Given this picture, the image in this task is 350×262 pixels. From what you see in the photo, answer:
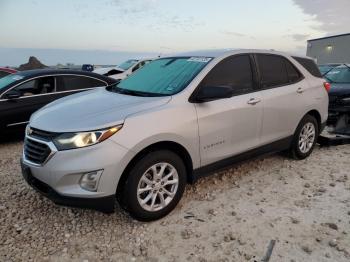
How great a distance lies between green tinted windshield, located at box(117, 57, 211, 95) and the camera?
3896mm

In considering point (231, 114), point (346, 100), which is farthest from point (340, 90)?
point (231, 114)

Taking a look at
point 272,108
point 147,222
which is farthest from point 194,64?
point 147,222

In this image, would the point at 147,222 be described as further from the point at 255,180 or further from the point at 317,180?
the point at 317,180

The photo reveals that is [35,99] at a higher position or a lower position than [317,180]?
higher

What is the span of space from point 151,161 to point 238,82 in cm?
163

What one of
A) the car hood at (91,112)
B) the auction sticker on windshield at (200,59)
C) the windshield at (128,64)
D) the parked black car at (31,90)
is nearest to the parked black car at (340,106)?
the auction sticker on windshield at (200,59)

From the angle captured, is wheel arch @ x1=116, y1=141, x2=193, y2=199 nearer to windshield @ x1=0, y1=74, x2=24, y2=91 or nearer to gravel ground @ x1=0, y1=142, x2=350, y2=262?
gravel ground @ x1=0, y1=142, x2=350, y2=262

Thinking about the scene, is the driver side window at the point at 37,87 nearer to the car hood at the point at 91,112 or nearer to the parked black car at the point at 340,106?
the car hood at the point at 91,112

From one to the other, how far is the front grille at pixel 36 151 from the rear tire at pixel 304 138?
3.54 m

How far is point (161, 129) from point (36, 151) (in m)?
1.22

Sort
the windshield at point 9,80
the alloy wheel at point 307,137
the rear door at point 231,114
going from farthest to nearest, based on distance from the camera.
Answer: the windshield at point 9,80 → the alloy wheel at point 307,137 → the rear door at point 231,114

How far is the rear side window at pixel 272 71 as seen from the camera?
15.0 ft

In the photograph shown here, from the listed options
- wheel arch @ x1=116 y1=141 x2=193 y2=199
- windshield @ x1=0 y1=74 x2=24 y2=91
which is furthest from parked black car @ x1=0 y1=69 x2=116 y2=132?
wheel arch @ x1=116 y1=141 x2=193 y2=199

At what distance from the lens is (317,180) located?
466cm
